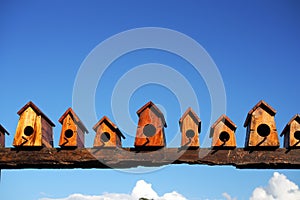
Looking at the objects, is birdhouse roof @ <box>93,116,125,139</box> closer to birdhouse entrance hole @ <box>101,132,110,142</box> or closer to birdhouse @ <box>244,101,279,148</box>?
birdhouse entrance hole @ <box>101,132,110,142</box>

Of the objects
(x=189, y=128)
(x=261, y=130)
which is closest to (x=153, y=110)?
(x=189, y=128)

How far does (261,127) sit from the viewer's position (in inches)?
272

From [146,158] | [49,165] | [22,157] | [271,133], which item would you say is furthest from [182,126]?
[22,157]

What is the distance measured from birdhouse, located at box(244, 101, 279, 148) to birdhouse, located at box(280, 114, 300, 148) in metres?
0.22

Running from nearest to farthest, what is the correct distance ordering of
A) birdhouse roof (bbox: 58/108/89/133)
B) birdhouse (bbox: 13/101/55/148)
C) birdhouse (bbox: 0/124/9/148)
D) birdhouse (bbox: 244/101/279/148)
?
1. birdhouse (bbox: 244/101/279/148)
2. birdhouse (bbox: 13/101/55/148)
3. birdhouse roof (bbox: 58/108/89/133)
4. birdhouse (bbox: 0/124/9/148)

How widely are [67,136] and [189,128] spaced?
214 cm

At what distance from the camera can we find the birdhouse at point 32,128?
269 inches

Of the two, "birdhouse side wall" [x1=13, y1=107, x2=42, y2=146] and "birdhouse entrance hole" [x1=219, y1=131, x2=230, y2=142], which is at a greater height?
"birdhouse side wall" [x1=13, y1=107, x2=42, y2=146]

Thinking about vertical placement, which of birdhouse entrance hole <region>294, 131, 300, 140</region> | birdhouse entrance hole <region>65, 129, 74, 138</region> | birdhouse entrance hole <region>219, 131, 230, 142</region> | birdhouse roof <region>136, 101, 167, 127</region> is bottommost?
birdhouse entrance hole <region>294, 131, 300, 140</region>

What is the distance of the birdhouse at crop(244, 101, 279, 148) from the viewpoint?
6.49 metres

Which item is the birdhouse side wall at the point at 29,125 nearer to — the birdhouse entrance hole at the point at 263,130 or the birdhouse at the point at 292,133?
the birdhouse entrance hole at the point at 263,130

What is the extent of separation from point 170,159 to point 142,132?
703 mm

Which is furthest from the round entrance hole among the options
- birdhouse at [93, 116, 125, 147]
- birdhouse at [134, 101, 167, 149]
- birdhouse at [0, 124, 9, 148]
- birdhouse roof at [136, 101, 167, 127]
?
birdhouse at [0, 124, 9, 148]

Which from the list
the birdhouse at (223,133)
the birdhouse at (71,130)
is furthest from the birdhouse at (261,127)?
the birdhouse at (71,130)
